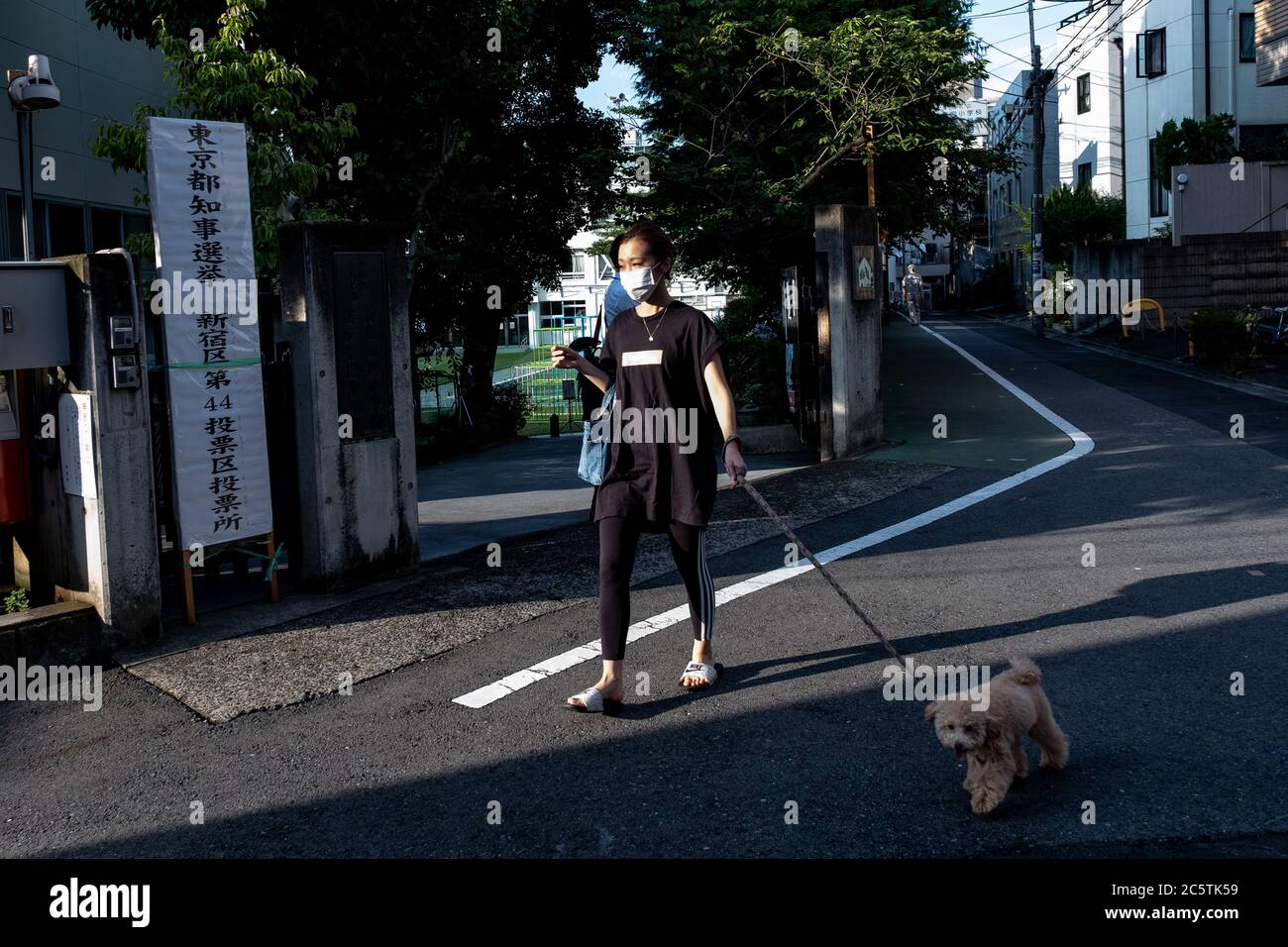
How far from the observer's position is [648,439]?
5062 mm

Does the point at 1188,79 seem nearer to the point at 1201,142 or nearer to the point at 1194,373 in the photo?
the point at 1201,142

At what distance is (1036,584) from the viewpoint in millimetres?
6848

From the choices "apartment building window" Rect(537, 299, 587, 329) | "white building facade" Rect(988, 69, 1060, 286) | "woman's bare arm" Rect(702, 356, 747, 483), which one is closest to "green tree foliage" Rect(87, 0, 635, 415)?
"woman's bare arm" Rect(702, 356, 747, 483)

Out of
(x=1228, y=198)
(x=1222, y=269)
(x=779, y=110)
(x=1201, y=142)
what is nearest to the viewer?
(x=779, y=110)

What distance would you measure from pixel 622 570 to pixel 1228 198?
2816 cm

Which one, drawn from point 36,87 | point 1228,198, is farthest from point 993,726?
point 1228,198

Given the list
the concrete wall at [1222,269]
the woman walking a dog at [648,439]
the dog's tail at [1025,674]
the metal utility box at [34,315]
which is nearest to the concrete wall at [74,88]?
the metal utility box at [34,315]

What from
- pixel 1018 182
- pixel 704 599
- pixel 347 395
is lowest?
pixel 704 599

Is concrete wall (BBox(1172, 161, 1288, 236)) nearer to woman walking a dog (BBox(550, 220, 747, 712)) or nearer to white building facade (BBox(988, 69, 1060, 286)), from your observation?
white building facade (BBox(988, 69, 1060, 286))

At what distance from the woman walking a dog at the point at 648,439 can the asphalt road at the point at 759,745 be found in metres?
0.47

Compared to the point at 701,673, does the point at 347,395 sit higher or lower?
higher

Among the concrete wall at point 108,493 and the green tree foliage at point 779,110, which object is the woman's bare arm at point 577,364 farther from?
the green tree foliage at point 779,110

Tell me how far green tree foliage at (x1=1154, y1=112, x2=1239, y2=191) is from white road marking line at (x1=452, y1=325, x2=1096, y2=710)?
2224cm

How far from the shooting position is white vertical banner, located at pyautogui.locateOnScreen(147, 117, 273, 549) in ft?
20.9
